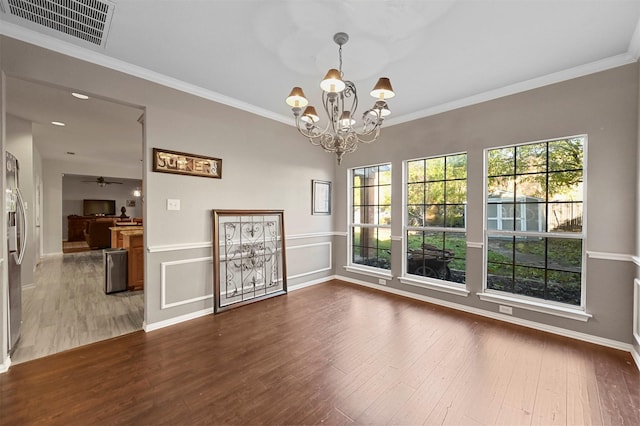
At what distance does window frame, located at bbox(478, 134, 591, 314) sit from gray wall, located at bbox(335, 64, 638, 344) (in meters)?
0.05

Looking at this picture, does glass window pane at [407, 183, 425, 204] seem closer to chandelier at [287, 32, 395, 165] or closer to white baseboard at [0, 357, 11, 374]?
chandelier at [287, 32, 395, 165]

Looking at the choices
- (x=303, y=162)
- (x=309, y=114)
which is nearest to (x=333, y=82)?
(x=309, y=114)

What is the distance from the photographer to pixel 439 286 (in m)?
3.70

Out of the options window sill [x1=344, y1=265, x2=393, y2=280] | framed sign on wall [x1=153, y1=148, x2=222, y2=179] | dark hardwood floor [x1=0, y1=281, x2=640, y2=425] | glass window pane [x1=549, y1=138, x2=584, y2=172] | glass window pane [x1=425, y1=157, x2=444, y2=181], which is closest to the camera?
dark hardwood floor [x1=0, y1=281, x2=640, y2=425]

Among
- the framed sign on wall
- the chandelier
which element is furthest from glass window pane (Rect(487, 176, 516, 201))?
the framed sign on wall

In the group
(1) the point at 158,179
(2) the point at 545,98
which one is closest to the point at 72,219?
(1) the point at 158,179

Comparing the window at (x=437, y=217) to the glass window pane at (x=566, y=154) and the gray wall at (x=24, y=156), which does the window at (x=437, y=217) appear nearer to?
the glass window pane at (x=566, y=154)

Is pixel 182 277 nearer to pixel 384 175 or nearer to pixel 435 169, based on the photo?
pixel 384 175

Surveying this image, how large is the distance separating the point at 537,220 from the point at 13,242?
546cm

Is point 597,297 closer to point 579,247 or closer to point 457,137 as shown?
point 579,247

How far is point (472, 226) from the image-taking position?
3.46 meters

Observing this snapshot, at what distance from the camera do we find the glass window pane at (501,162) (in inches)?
127

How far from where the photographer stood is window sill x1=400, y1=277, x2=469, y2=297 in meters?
3.51

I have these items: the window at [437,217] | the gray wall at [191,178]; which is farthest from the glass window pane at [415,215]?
the gray wall at [191,178]
